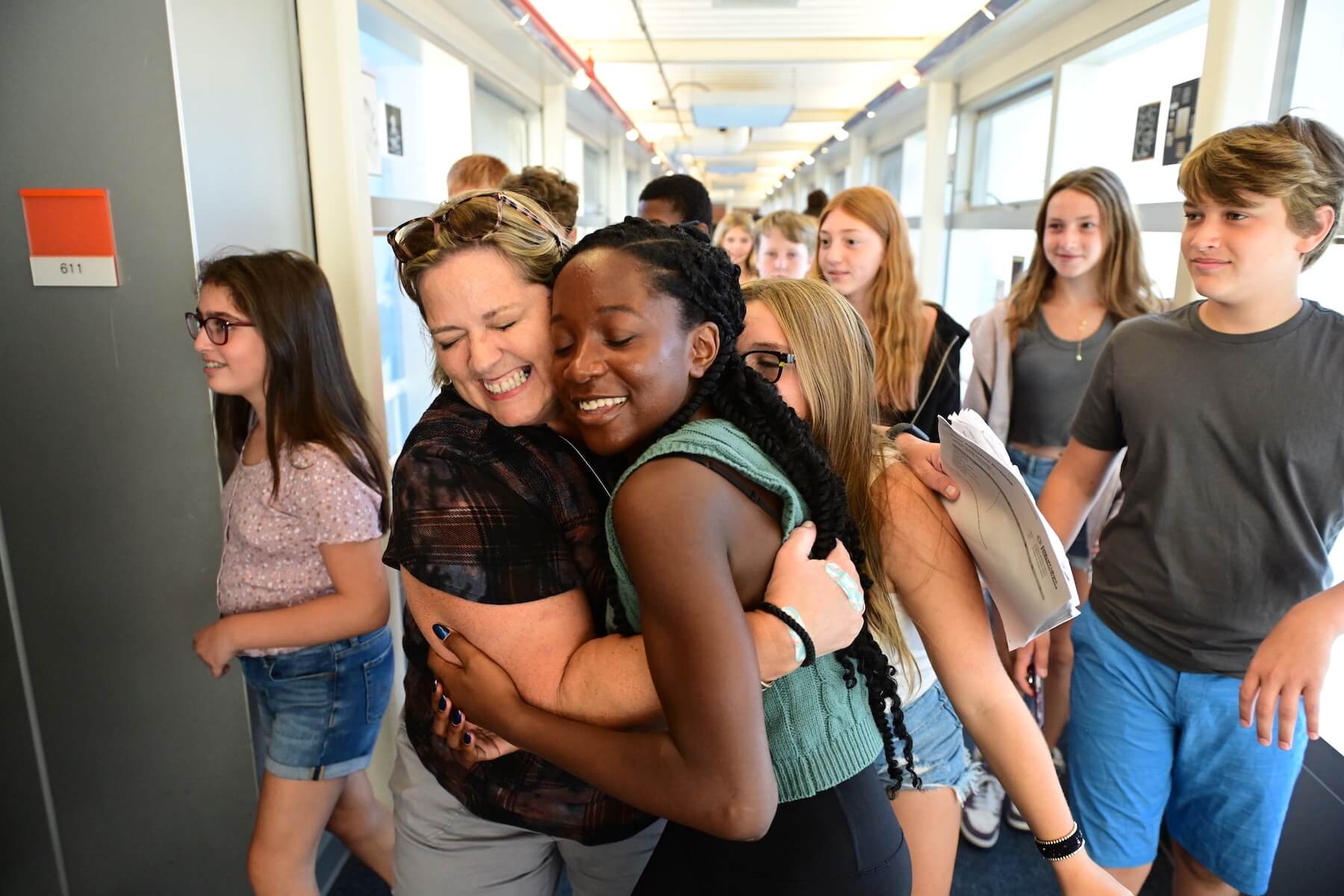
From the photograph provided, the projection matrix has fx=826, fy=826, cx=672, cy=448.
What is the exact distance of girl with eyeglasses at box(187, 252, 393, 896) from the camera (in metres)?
1.71

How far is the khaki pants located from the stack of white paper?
0.68 m

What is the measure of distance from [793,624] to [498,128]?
4.91 m

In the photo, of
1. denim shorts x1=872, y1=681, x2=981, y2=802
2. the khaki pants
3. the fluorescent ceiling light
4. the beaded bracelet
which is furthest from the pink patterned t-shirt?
the fluorescent ceiling light

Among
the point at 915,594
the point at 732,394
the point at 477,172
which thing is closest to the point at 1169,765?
the point at 915,594

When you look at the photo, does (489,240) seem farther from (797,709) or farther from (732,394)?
(797,709)

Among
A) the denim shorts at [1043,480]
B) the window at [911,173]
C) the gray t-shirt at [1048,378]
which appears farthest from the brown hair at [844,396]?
the window at [911,173]

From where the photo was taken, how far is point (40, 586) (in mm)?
1966

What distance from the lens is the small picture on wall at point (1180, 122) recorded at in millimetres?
2936

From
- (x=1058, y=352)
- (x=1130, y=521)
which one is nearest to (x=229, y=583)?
(x=1130, y=521)

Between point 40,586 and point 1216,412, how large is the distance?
2639mm

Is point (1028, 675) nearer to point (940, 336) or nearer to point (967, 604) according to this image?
point (967, 604)

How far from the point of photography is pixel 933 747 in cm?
143

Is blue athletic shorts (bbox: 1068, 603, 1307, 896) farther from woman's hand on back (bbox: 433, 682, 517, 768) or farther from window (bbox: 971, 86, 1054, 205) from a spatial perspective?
window (bbox: 971, 86, 1054, 205)

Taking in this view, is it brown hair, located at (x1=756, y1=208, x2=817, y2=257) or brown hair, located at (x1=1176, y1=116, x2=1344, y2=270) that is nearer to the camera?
brown hair, located at (x1=1176, y1=116, x2=1344, y2=270)
